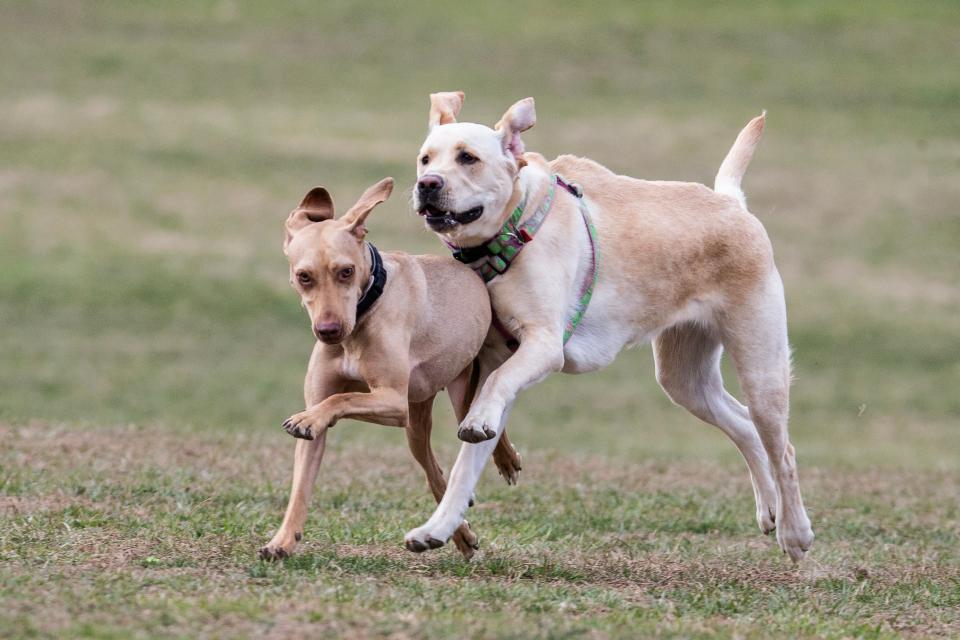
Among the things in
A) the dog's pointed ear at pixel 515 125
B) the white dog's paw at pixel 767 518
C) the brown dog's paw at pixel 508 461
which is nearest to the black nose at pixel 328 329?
the dog's pointed ear at pixel 515 125

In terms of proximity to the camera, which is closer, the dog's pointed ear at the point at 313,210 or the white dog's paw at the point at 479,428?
the white dog's paw at the point at 479,428

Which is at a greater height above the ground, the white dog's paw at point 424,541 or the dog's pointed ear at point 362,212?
the dog's pointed ear at point 362,212

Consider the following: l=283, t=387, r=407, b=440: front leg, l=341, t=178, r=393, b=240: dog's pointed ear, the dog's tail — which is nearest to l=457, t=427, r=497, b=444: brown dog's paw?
l=283, t=387, r=407, b=440: front leg

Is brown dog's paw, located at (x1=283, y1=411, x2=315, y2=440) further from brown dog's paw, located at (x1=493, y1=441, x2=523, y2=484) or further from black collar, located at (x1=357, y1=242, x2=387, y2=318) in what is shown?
brown dog's paw, located at (x1=493, y1=441, x2=523, y2=484)

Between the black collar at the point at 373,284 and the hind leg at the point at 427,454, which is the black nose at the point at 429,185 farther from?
the hind leg at the point at 427,454

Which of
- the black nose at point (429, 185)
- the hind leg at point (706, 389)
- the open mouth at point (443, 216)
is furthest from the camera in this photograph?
the hind leg at point (706, 389)

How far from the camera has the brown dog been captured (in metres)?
6.29

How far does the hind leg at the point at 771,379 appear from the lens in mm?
7859

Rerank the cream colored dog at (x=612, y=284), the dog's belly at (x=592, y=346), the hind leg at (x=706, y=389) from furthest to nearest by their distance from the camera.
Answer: the hind leg at (x=706, y=389)
the dog's belly at (x=592, y=346)
the cream colored dog at (x=612, y=284)

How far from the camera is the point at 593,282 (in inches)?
294

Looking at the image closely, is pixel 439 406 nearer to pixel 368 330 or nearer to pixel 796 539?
pixel 796 539

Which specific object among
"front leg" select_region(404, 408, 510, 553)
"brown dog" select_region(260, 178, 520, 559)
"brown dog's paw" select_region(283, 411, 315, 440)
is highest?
"brown dog" select_region(260, 178, 520, 559)

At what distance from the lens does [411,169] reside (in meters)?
25.9

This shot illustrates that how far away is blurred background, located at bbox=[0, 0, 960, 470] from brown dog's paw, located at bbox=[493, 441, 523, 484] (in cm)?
532
